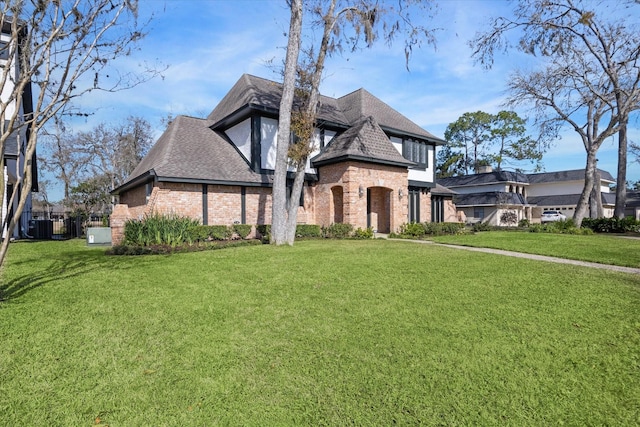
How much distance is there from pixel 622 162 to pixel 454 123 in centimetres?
2828

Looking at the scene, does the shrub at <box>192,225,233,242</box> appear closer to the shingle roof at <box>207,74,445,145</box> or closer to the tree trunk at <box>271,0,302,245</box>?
the tree trunk at <box>271,0,302,245</box>

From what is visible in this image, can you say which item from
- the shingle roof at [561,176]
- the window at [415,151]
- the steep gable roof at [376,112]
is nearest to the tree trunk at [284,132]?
the steep gable roof at [376,112]

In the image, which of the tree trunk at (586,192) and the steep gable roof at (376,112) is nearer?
the steep gable roof at (376,112)

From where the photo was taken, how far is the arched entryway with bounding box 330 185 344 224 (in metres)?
16.4

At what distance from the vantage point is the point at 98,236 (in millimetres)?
14336

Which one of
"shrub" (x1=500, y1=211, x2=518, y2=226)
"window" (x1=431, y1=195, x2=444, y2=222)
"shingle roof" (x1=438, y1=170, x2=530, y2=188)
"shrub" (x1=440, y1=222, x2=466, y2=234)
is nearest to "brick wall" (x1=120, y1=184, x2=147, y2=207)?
"shrub" (x1=440, y1=222, x2=466, y2=234)

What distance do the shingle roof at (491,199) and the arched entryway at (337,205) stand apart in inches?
845

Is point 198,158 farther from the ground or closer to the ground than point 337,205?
farther from the ground

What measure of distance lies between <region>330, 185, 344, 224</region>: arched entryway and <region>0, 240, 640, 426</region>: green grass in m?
10.1

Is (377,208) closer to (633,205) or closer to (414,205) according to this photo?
(414,205)

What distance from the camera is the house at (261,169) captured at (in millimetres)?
13984

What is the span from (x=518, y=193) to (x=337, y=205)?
97.4 feet

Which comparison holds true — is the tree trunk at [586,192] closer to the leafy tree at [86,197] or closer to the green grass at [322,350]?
the green grass at [322,350]

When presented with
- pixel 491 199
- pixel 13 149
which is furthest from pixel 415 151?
pixel 13 149
